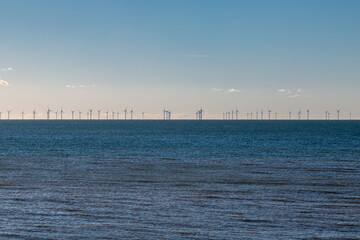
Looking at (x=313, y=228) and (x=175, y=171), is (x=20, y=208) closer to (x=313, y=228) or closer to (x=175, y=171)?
(x=313, y=228)

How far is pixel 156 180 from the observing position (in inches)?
1446

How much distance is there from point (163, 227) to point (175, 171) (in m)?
23.1

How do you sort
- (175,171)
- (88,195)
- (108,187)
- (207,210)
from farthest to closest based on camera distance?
(175,171) → (108,187) → (88,195) → (207,210)

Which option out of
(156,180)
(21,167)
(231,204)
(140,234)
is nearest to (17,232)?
(140,234)

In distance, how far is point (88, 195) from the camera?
28828 mm

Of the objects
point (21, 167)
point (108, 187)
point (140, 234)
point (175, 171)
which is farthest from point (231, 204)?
point (21, 167)

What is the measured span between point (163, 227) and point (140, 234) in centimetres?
147

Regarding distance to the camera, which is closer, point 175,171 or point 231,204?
point 231,204

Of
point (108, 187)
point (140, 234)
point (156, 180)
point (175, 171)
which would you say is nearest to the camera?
point (140, 234)

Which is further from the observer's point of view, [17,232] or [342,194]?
[342,194]

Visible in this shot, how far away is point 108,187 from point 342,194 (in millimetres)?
14659

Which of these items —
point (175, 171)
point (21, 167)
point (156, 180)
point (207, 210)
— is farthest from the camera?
point (21, 167)

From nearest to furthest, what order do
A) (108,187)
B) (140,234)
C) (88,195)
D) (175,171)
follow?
1. (140,234)
2. (88,195)
3. (108,187)
4. (175,171)

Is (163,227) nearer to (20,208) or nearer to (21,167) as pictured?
(20,208)
